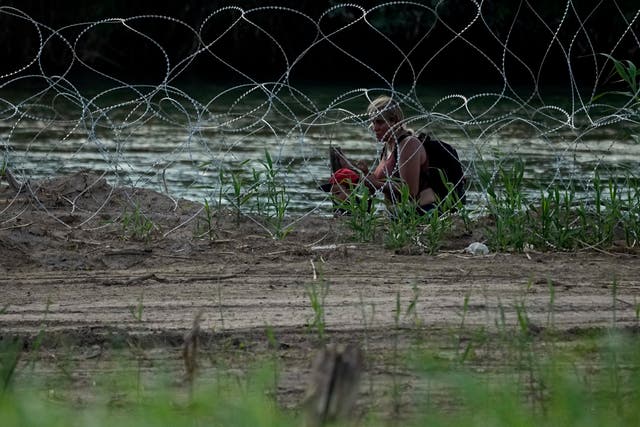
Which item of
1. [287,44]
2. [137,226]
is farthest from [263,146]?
[287,44]

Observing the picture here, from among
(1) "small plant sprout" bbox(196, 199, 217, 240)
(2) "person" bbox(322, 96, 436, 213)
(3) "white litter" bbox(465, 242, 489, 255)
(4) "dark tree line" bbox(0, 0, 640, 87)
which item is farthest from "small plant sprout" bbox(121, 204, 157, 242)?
(4) "dark tree line" bbox(0, 0, 640, 87)

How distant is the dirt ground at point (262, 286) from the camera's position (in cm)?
594

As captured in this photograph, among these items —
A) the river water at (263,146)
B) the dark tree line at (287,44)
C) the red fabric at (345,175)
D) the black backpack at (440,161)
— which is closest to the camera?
the red fabric at (345,175)

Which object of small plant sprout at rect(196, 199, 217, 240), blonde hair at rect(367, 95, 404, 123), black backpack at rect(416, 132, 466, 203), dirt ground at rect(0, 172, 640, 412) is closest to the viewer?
dirt ground at rect(0, 172, 640, 412)

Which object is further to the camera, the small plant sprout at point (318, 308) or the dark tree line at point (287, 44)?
the dark tree line at point (287, 44)

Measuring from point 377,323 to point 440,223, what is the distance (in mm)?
2427

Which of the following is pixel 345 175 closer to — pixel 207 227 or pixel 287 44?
pixel 207 227

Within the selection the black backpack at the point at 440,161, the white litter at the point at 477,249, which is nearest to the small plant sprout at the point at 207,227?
the white litter at the point at 477,249

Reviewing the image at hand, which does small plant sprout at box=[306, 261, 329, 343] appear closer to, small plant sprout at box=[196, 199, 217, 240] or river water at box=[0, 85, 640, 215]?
small plant sprout at box=[196, 199, 217, 240]

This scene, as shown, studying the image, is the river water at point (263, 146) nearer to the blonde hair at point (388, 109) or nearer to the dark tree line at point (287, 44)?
the blonde hair at point (388, 109)

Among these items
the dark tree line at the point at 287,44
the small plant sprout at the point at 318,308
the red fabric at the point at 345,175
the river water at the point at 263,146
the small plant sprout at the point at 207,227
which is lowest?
the small plant sprout at the point at 318,308

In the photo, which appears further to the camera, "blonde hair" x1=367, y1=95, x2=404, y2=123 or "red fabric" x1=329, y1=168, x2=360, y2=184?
"red fabric" x1=329, y1=168, x2=360, y2=184

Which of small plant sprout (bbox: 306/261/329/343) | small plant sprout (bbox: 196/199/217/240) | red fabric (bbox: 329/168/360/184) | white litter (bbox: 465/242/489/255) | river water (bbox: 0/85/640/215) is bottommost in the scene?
small plant sprout (bbox: 306/261/329/343)

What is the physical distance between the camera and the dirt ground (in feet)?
19.5
